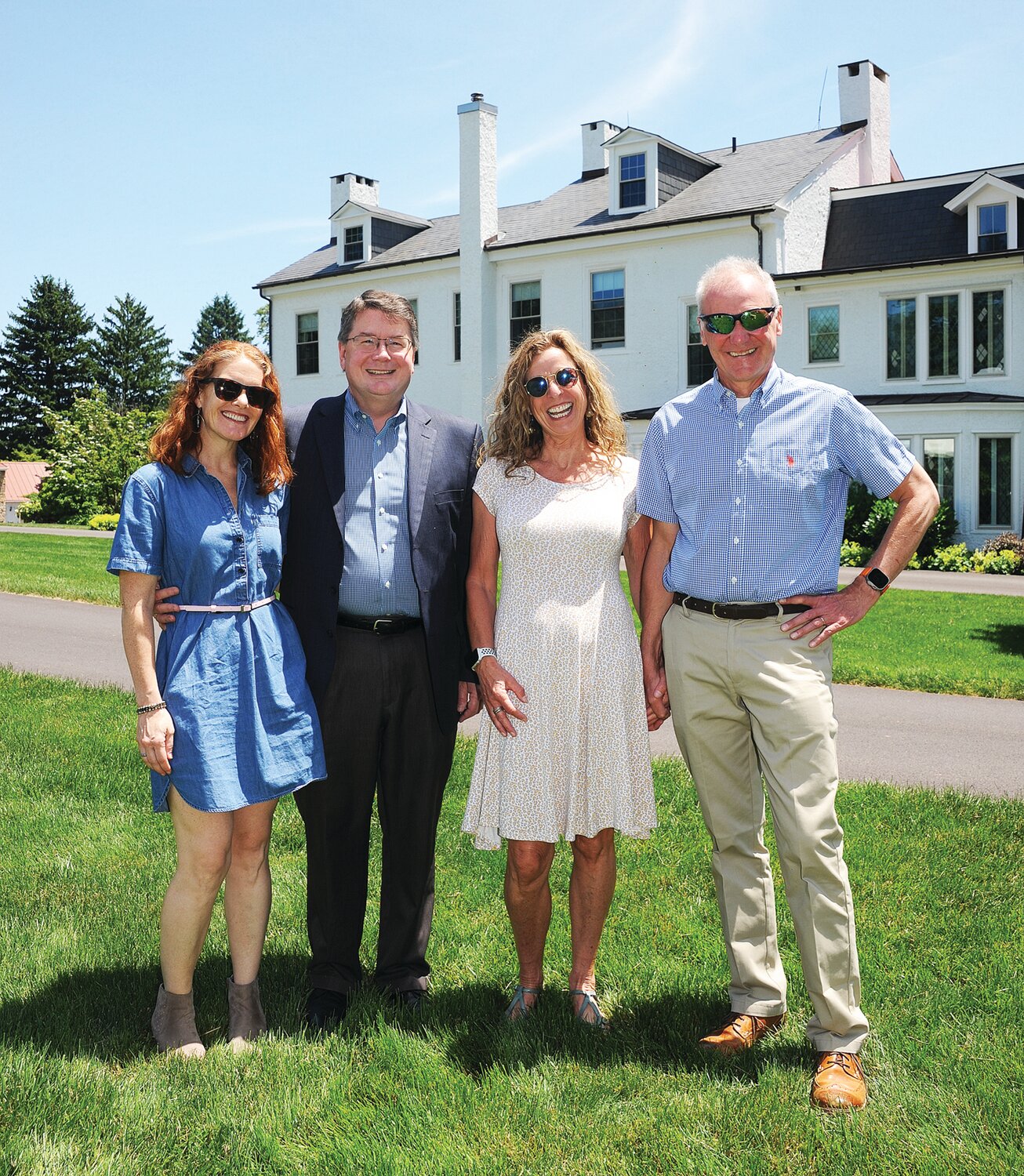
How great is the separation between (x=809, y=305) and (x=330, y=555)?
24.0m

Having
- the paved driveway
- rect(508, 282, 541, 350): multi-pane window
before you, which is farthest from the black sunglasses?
rect(508, 282, 541, 350): multi-pane window

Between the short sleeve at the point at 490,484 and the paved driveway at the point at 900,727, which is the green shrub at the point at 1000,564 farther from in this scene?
the short sleeve at the point at 490,484

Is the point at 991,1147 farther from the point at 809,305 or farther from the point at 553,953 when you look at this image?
the point at 809,305

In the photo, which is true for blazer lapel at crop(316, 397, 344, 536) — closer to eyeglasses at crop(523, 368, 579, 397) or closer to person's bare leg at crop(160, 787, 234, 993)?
eyeglasses at crop(523, 368, 579, 397)

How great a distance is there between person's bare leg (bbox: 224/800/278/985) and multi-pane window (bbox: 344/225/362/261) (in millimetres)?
31666

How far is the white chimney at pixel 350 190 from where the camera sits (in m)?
35.5

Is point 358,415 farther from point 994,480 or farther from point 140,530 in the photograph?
point 994,480

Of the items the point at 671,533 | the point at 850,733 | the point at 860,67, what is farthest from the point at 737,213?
the point at 671,533

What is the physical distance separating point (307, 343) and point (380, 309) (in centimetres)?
3117

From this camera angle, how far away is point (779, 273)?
25.3 m

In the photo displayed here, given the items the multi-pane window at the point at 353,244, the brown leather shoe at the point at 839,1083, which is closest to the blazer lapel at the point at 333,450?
the brown leather shoe at the point at 839,1083

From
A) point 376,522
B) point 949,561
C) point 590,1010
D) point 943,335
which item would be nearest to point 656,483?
point 376,522

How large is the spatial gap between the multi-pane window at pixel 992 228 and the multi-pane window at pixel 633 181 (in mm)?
8020

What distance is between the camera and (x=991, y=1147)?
9.84 ft
